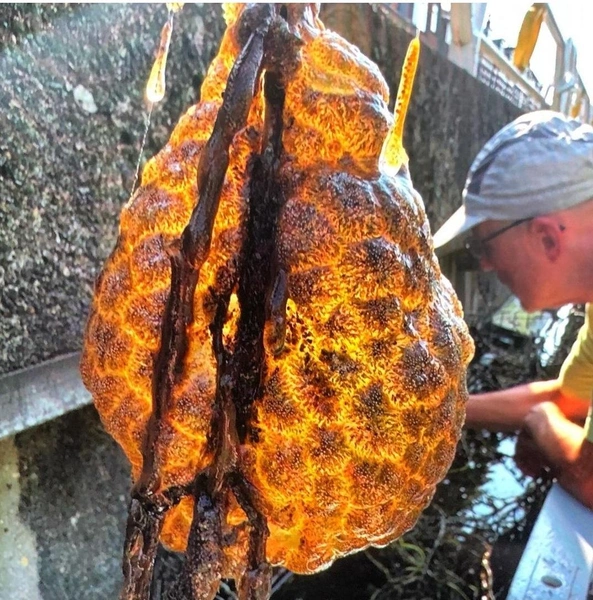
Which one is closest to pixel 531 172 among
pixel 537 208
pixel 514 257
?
pixel 537 208

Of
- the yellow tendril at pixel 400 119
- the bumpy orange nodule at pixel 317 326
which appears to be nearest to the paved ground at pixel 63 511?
the bumpy orange nodule at pixel 317 326

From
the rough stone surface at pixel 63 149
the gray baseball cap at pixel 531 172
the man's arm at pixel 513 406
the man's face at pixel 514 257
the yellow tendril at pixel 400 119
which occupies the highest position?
the yellow tendril at pixel 400 119

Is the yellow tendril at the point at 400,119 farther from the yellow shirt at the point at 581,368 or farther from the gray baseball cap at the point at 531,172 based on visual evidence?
the yellow shirt at the point at 581,368

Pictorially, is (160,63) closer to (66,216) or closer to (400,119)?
(400,119)

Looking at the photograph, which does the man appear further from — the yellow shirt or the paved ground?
the paved ground

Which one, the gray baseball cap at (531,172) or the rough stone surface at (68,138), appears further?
the gray baseball cap at (531,172)

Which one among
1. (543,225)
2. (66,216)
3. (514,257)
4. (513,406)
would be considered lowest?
(513,406)

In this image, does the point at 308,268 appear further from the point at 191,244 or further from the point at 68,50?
the point at 68,50
